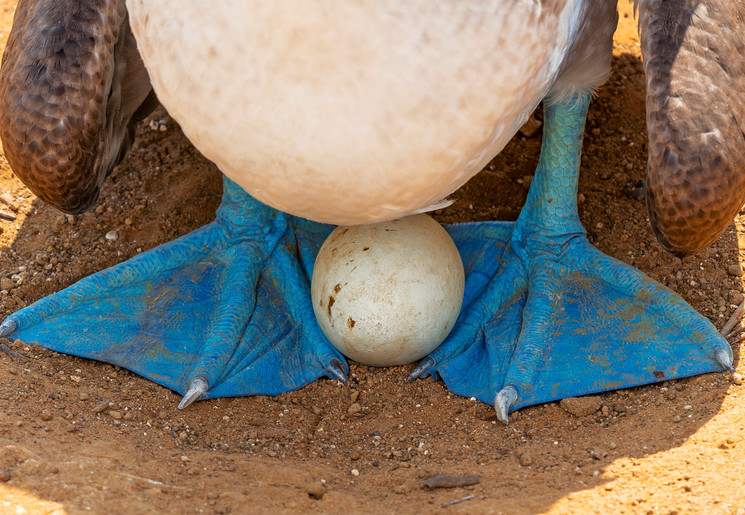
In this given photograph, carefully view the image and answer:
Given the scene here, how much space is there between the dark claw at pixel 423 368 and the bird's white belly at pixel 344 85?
1004mm

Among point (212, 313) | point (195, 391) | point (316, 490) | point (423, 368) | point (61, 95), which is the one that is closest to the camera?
point (316, 490)

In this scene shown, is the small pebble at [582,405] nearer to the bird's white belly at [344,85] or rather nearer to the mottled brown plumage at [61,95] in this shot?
the bird's white belly at [344,85]

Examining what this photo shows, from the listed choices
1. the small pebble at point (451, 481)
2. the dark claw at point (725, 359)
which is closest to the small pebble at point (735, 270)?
the dark claw at point (725, 359)

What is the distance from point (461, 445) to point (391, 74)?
4.42 feet

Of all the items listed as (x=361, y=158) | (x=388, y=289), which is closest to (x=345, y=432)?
(x=388, y=289)

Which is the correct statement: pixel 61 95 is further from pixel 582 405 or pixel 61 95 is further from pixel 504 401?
pixel 582 405

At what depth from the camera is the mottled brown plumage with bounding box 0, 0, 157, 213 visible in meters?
2.92

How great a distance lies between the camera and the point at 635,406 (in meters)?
3.03

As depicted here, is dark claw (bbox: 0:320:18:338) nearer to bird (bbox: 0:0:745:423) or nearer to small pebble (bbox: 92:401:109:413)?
bird (bbox: 0:0:745:423)

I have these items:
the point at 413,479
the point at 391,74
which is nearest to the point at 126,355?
the point at 413,479

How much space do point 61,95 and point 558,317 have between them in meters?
1.97

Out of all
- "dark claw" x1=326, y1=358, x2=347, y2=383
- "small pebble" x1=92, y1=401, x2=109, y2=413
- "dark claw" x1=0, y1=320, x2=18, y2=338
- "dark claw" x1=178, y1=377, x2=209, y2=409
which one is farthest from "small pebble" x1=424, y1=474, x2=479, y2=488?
"dark claw" x1=0, y1=320, x2=18, y2=338

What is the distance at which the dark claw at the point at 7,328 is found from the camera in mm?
3303

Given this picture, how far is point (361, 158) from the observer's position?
7.28 feet
